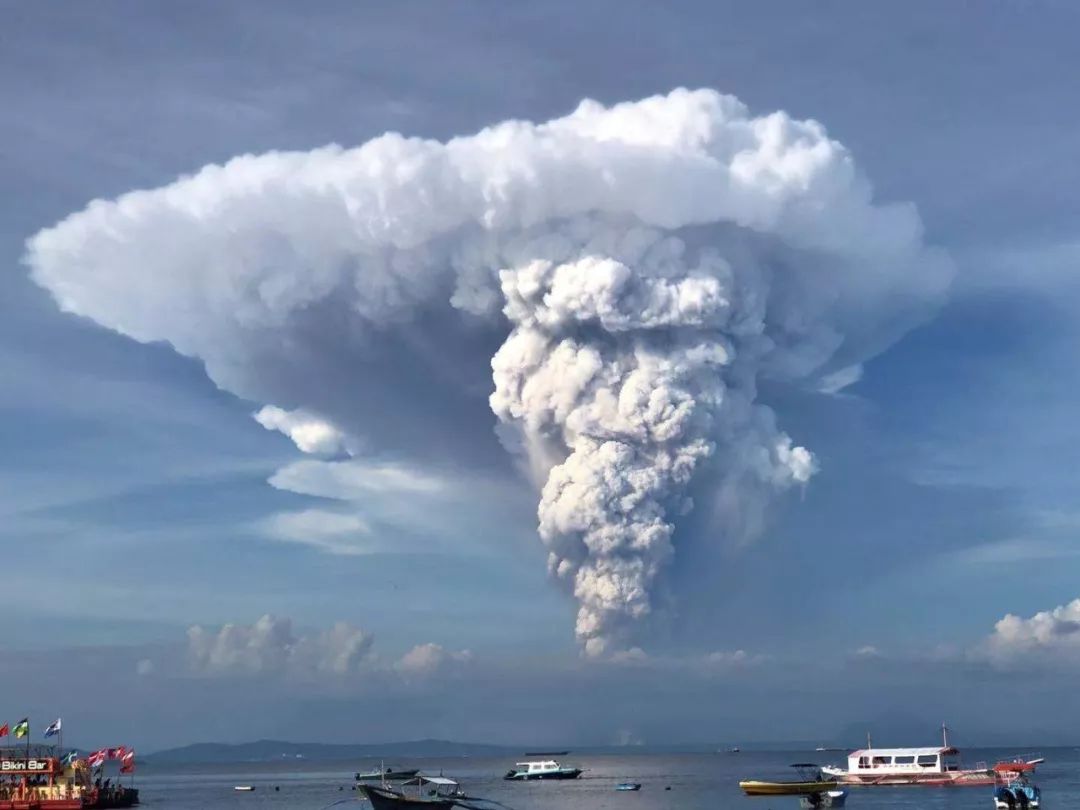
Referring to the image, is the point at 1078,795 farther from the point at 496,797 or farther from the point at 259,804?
the point at 259,804

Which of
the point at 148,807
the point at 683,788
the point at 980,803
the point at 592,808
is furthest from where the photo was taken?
the point at 683,788

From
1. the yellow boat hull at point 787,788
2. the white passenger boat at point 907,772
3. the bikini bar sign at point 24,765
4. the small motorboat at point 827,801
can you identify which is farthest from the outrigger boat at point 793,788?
the bikini bar sign at point 24,765

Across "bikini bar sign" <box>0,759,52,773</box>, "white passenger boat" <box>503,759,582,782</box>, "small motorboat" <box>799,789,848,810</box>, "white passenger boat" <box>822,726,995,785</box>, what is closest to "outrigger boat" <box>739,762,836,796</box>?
"small motorboat" <box>799,789,848,810</box>

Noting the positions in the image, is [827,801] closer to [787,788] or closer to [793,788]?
[793,788]

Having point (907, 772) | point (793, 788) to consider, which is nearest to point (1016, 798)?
point (793, 788)

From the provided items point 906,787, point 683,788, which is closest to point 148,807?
point 683,788
